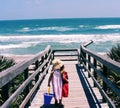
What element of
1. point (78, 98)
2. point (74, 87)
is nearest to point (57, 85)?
point (78, 98)

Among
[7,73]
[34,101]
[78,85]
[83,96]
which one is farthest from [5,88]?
[78,85]

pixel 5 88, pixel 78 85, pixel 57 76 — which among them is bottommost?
pixel 78 85

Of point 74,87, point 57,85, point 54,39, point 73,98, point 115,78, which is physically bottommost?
point 54,39

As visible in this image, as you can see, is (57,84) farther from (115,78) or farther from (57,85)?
(115,78)

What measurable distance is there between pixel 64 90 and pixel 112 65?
2.35 m

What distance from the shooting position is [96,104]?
24.7 ft

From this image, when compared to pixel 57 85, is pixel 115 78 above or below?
below

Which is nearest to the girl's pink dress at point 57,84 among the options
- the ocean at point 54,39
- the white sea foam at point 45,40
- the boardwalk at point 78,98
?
the boardwalk at point 78,98

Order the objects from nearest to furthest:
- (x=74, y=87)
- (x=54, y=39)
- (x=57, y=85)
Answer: (x=57, y=85)
(x=74, y=87)
(x=54, y=39)

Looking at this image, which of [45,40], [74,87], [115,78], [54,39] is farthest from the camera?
[54,39]

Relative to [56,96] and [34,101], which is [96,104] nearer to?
[56,96]

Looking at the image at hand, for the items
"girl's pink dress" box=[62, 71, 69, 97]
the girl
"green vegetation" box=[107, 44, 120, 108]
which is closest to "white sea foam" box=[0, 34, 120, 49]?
"green vegetation" box=[107, 44, 120, 108]

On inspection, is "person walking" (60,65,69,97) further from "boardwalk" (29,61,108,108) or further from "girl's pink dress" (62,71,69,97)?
"boardwalk" (29,61,108,108)

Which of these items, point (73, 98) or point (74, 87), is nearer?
point (73, 98)
